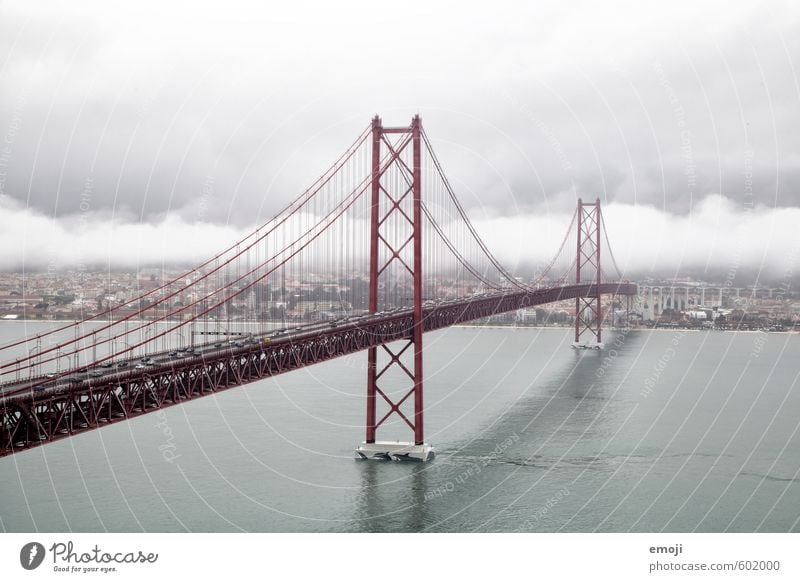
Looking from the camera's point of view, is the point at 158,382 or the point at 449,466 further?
the point at 449,466

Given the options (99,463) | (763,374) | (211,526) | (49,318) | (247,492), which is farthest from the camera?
(49,318)

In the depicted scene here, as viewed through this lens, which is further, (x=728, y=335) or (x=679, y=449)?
(x=728, y=335)

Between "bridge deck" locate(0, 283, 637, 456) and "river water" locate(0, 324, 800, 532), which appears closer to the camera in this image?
"bridge deck" locate(0, 283, 637, 456)

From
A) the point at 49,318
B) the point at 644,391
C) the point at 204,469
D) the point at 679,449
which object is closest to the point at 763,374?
the point at 644,391

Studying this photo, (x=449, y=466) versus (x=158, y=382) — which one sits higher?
(x=158, y=382)

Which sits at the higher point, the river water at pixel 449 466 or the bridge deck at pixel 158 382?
the bridge deck at pixel 158 382

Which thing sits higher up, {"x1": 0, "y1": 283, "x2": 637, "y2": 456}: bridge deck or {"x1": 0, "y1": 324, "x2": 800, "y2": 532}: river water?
{"x1": 0, "y1": 283, "x2": 637, "y2": 456}: bridge deck

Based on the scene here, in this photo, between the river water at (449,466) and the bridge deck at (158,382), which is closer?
the bridge deck at (158,382)

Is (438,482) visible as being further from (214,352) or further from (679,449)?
(679,449)
